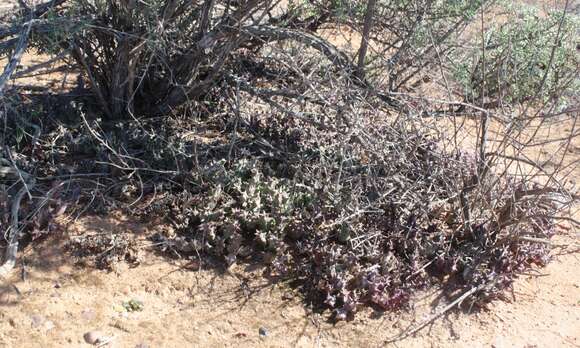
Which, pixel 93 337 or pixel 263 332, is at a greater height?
pixel 263 332

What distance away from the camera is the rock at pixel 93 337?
12.3 ft

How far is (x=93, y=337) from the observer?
3766 mm

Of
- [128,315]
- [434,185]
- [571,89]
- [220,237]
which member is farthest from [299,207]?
[571,89]

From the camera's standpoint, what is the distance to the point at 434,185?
4848 millimetres

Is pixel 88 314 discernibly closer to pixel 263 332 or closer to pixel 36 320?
pixel 36 320

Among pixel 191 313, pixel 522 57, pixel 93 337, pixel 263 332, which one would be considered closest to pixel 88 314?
pixel 93 337

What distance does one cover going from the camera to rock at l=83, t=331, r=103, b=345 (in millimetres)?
3756

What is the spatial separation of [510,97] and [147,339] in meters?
3.44

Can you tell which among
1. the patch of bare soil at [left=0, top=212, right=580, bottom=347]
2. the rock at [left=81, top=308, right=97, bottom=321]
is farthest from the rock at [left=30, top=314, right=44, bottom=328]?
the rock at [left=81, top=308, right=97, bottom=321]

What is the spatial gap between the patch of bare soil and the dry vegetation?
108mm

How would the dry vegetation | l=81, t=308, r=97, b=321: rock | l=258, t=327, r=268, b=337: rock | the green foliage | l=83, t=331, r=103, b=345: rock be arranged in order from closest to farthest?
l=83, t=331, r=103, b=345: rock → l=81, t=308, r=97, b=321: rock → l=258, t=327, r=268, b=337: rock → the dry vegetation → the green foliage

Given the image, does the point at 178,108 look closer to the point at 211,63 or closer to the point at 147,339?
the point at 211,63

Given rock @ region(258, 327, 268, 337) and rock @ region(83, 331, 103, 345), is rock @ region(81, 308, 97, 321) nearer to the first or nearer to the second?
rock @ region(83, 331, 103, 345)

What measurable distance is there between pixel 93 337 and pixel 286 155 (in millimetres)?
1918
